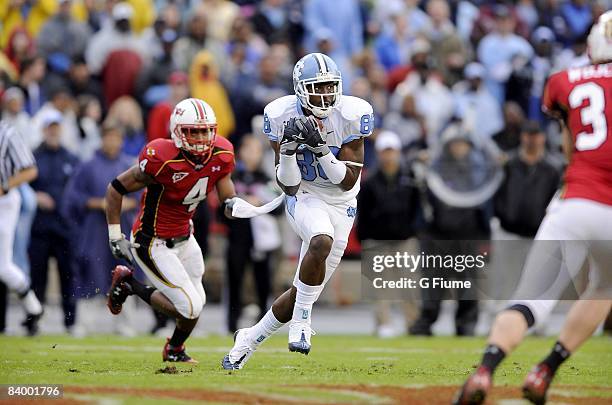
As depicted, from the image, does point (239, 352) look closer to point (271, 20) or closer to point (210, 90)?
point (210, 90)

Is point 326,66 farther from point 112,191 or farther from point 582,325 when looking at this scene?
point 582,325

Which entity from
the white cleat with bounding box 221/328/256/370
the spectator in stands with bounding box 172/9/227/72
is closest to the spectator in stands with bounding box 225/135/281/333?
the spectator in stands with bounding box 172/9/227/72

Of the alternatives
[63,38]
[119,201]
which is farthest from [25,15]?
[119,201]

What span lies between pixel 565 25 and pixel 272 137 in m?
10.5

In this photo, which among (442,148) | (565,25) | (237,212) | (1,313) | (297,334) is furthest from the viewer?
(565,25)

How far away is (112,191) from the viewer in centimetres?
815

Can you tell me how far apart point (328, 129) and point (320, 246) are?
806 mm

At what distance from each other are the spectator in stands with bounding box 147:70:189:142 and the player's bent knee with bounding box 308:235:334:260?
6.00 metres

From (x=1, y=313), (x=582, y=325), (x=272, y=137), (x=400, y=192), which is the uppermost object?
(x=272, y=137)

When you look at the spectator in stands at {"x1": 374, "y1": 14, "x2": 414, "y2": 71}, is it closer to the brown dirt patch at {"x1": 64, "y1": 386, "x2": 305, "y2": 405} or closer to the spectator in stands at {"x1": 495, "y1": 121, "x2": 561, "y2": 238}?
the spectator in stands at {"x1": 495, "y1": 121, "x2": 561, "y2": 238}

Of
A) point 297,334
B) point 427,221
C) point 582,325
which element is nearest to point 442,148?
point 427,221

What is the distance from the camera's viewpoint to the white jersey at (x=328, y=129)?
301 inches

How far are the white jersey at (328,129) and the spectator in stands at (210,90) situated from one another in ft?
20.9

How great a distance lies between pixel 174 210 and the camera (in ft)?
27.1
